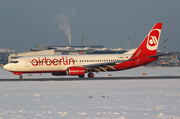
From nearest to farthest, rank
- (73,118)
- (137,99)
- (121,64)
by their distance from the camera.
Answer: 1. (73,118)
2. (137,99)
3. (121,64)

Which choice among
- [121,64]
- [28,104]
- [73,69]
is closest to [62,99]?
[28,104]

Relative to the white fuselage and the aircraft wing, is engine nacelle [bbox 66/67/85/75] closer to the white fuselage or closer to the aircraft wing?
the aircraft wing

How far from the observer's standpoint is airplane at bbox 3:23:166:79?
131 feet

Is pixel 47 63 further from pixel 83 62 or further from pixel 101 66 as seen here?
pixel 101 66

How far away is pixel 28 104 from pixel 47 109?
2276mm

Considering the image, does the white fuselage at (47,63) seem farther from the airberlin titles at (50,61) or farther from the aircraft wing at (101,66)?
the aircraft wing at (101,66)

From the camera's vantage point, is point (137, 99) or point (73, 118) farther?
point (137, 99)

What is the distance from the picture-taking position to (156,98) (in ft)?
63.3

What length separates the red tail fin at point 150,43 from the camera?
43406 mm

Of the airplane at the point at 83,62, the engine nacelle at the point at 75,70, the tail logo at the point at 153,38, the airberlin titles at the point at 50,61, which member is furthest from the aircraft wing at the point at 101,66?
the tail logo at the point at 153,38

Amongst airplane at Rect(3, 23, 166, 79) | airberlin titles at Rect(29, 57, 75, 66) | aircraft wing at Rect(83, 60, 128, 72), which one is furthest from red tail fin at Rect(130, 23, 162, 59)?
airberlin titles at Rect(29, 57, 75, 66)

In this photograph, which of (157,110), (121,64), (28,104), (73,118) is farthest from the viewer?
(121,64)

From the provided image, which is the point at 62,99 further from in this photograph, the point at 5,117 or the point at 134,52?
the point at 134,52

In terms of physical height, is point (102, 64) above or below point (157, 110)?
above
